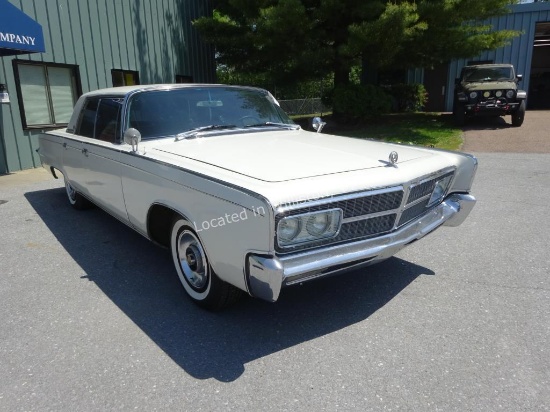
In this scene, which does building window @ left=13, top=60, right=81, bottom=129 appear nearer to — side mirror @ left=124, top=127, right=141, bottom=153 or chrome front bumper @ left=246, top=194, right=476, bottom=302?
side mirror @ left=124, top=127, right=141, bottom=153

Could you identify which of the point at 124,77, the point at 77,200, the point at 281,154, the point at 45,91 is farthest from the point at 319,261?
the point at 124,77

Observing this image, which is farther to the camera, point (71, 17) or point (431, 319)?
point (71, 17)

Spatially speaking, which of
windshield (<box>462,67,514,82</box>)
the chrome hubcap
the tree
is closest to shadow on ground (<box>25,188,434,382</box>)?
the chrome hubcap

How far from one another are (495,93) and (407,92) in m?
7.01

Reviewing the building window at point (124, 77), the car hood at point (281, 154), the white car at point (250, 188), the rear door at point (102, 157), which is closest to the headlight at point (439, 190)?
the white car at point (250, 188)

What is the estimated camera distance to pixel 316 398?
225 centimetres

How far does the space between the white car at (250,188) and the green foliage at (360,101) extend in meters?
10.0

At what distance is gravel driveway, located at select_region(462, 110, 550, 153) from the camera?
1051cm

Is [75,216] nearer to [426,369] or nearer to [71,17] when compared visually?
[426,369]

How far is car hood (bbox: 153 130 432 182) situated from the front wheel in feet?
1.73

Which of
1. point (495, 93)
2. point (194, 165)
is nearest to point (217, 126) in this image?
A: point (194, 165)

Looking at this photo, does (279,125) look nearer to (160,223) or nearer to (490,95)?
(160,223)

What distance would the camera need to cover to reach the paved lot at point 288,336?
228 cm

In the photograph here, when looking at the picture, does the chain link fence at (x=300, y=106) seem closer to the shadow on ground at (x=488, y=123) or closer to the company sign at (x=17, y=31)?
the shadow on ground at (x=488, y=123)
